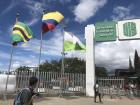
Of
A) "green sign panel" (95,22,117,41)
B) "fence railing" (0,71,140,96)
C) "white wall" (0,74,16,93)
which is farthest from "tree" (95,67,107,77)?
"white wall" (0,74,16,93)

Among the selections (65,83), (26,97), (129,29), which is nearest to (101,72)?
(129,29)

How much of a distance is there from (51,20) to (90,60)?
740 cm

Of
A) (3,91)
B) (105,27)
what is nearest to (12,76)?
(3,91)

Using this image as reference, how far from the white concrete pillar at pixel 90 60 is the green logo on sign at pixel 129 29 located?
9.53 ft

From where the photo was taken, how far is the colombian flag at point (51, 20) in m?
20.7

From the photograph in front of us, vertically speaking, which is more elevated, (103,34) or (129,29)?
(129,29)

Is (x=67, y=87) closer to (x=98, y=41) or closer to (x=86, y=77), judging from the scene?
(x=86, y=77)

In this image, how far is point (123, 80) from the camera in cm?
2791

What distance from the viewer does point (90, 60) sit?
2712 centimetres

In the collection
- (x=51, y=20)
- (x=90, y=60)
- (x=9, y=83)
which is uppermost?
(x=51, y=20)

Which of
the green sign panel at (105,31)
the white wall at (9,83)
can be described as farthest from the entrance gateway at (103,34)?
the white wall at (9,83)

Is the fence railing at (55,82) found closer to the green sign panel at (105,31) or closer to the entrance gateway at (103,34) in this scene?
the entrance gateway at (103,34)

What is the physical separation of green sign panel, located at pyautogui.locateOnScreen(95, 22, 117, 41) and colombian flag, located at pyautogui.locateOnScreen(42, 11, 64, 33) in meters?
6.81

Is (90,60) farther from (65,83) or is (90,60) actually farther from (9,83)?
(9,83)
